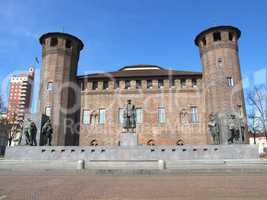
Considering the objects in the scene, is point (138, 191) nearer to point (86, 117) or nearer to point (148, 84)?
point (86, 117)

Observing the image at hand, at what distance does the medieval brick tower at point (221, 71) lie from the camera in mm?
32812

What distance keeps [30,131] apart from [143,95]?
62.2 ft

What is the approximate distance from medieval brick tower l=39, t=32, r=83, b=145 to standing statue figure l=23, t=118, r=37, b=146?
9.08 meters

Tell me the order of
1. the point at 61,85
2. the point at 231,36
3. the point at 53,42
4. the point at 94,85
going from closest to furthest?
the point at 231,36 → the point at 61,85 → the point at 53,42 → the point at 94,85

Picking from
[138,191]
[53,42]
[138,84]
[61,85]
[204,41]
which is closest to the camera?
[138,191]

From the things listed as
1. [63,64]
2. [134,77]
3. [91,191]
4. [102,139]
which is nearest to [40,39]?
[63,64]

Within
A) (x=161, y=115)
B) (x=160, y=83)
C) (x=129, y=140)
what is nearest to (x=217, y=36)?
(x=160, y=83)

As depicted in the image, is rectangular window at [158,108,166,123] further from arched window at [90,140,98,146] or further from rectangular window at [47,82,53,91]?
rectangular window at [47,82,53,91]

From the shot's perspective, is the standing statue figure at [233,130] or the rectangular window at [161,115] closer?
the standing statue figure at [233,130]

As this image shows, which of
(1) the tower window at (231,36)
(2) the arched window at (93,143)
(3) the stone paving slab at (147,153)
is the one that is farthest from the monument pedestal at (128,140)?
(1) the tower window at (231,36)

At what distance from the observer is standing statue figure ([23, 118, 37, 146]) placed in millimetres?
23781

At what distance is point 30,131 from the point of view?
2378 centimetres

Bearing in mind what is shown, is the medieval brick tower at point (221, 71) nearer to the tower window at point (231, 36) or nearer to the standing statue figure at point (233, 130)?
the tower window at point (231, 36)

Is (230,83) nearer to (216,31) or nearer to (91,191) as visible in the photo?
(216,31)
